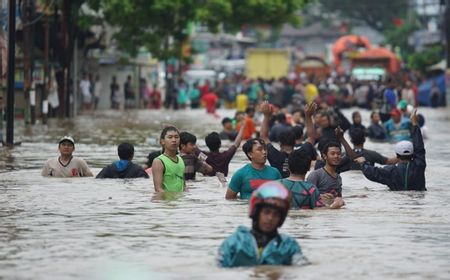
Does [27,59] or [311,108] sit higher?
[27,59]

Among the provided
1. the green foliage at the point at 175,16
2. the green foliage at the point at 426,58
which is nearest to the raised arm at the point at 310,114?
the green foliage at the point at 175,16

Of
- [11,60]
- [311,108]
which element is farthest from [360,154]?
[11,60]

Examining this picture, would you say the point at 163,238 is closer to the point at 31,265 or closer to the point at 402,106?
the point at 31,265

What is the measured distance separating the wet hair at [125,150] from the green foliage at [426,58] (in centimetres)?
5955

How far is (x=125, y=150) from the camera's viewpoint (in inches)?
834

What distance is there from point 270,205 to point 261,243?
20.0 inches

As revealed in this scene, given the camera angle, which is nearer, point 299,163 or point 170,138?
point 299,163

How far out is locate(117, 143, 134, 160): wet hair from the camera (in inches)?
832

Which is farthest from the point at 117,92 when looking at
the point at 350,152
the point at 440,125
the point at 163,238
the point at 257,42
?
the point at 257,42

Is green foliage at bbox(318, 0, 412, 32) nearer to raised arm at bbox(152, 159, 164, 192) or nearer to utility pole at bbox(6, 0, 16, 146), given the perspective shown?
utility pole at bbox(6, 0, 16, 146)

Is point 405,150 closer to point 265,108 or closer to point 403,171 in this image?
point 403,171

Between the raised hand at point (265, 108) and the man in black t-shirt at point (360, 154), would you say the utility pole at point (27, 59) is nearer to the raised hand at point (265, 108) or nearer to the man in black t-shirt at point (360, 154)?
the man in black t-shirt at point (360, 154)

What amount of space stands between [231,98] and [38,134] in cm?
3704

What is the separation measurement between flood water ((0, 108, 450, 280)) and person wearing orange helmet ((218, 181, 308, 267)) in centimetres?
9
